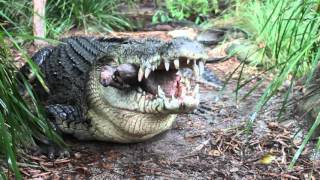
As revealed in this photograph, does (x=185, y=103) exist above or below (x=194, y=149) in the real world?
above

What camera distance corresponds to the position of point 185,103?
2863 mm

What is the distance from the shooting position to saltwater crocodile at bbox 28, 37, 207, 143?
2.87 m

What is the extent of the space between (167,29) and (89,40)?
128 inches

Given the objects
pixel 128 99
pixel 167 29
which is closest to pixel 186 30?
pixel 167 29

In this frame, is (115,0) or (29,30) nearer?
(29,30)

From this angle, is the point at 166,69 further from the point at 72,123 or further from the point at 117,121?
the point at 72,123

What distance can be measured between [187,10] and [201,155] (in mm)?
5652

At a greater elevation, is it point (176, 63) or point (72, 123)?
point (176, 63)

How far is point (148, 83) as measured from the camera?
309 centimetres

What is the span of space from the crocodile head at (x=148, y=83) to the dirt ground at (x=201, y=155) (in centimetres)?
17

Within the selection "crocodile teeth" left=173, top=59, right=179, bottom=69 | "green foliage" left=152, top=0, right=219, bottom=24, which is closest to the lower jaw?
"crocodile teeth" left=173, top=59, right=179, bottom=69

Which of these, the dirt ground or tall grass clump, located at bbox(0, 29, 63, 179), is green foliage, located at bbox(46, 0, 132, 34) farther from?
tall grass clump, located at bbox(0, 29, 63, 179)

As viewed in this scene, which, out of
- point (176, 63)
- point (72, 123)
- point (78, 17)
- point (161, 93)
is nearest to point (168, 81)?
point (161, 93)

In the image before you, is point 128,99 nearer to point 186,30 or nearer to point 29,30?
point 29,30
